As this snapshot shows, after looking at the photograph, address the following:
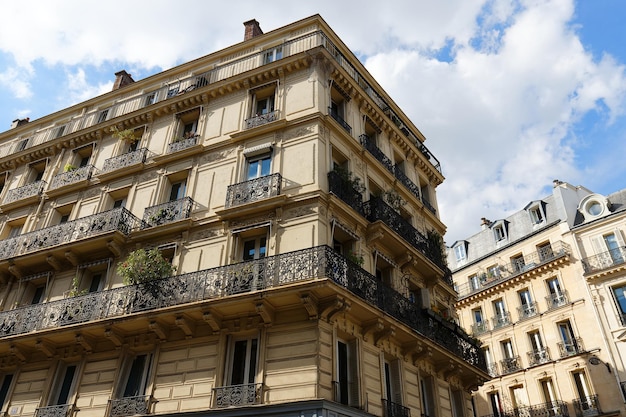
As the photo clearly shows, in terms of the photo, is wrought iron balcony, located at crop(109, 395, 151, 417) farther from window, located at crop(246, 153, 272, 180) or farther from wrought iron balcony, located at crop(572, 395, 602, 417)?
wrought iron balcony, located at crop(572, 395, 602, 417)

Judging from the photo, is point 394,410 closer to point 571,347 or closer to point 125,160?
point 125,160

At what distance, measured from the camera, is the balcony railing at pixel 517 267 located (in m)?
28.3

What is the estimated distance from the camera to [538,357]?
1051 inches

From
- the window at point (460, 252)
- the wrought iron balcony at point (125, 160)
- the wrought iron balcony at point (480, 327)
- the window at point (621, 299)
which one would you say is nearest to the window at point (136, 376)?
the wrought iron balcony at point (125, 160)

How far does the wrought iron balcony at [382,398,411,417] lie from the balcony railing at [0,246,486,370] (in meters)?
2.28

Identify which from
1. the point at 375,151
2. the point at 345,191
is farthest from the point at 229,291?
the point at 375,151

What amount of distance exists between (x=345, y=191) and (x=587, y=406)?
18796 mm

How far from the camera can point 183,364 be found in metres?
12.3

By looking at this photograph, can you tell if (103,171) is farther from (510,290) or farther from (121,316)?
(510,290)

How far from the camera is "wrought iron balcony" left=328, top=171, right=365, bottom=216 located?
14133 mm

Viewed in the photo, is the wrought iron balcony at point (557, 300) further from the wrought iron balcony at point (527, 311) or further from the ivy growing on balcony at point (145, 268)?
the ivy growing on balcony at point (145, 268)

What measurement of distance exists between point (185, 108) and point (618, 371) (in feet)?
78.4

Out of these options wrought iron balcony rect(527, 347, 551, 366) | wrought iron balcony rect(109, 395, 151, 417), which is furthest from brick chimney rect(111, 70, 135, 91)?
wrought iron balcony rect(527, 347, 551, 366)

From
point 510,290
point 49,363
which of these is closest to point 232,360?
point 49,363
